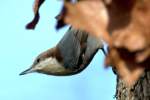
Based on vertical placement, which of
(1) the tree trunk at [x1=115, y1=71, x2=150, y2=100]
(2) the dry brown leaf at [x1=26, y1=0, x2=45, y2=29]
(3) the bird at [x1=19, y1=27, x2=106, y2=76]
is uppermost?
(3) the bird at [x1=19, y1=27, x2=106, y2=76]

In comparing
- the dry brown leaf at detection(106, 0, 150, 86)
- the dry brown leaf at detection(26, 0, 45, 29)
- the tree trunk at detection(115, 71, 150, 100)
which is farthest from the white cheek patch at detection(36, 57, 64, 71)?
the dry brown leaf at detection(106, 0, 150, 86)

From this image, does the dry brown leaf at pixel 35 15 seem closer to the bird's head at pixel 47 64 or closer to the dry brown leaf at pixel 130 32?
the dry brown leaf at pixel 130 32

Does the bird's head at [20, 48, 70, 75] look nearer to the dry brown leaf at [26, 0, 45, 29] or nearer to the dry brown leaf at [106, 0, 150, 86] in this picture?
the dry brown leaf at [26, 0, 45, 29]

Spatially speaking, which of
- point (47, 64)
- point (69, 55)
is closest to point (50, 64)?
point (47, 64)

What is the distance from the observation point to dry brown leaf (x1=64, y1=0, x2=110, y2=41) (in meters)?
0.36

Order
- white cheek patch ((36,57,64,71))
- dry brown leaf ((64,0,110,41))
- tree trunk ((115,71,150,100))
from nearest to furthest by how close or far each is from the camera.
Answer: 1. dry brown leaf ((64,0,110,41))
2. tree trunk ((115,71,150,100))
3. white cheek patch ((36,57,64,71))

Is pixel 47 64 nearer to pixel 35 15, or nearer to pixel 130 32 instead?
pixel 35 15

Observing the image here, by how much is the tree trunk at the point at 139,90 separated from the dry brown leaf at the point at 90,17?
44.3 inches

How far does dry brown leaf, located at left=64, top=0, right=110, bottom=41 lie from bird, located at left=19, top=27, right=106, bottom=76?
0.14 ft

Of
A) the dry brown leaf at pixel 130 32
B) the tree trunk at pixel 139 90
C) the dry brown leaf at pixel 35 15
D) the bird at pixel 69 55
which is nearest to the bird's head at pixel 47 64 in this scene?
the bird at pixel 69 55

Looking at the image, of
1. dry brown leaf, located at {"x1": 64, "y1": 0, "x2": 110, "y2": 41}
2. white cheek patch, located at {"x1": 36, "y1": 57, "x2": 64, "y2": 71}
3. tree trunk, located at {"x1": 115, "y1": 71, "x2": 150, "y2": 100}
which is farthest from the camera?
white cheek patch, located at {"x1": 36, "y1": 57, "x2": 64, "y2": 71}

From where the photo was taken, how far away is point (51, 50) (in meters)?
3.51

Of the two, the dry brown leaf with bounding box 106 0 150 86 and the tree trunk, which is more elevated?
the tree trunk

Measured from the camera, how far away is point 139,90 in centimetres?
161
